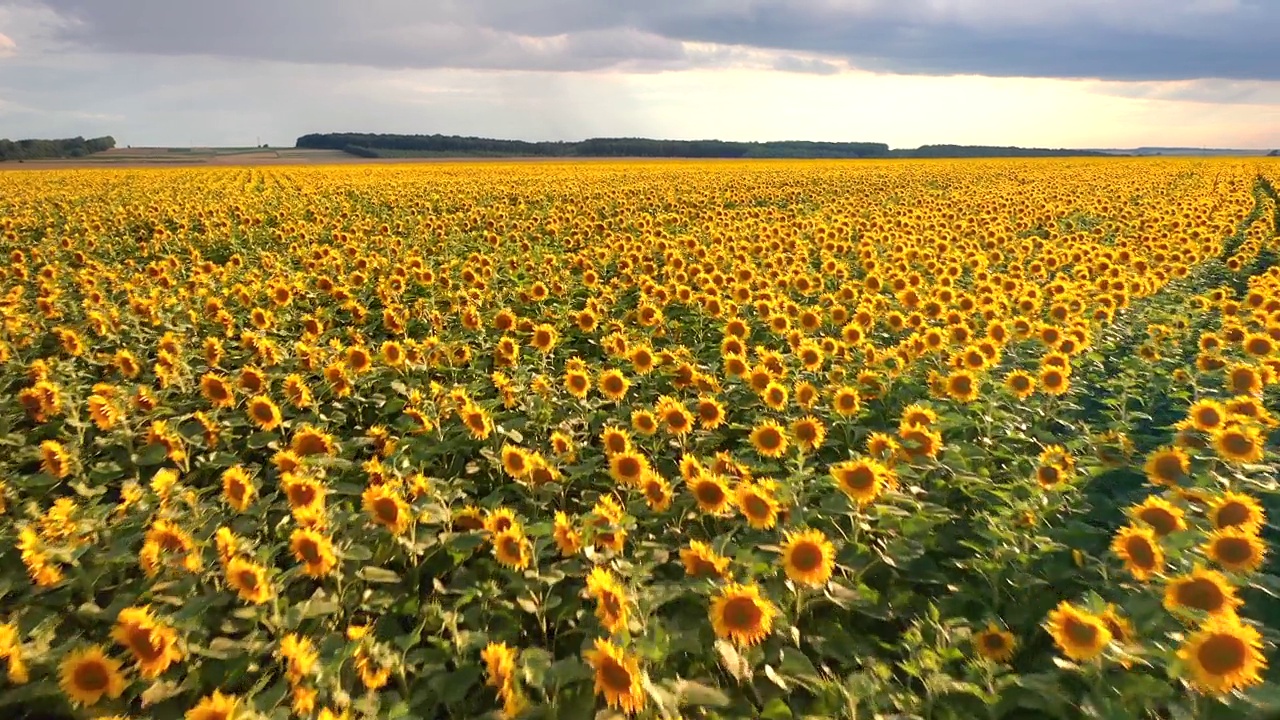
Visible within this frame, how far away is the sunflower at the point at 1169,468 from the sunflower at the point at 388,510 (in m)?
3.60

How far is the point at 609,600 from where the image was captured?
270cm

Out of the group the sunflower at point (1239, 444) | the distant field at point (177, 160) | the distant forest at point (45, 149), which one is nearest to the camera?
the sunflower at point (1239, 444)

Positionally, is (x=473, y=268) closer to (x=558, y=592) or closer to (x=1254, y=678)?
(x=558, y=592)

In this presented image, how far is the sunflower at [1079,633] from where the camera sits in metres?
2.54

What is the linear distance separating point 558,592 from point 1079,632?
2047 mm

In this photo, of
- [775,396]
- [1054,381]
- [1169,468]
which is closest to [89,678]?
[775,396]

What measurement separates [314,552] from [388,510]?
352 millimetres

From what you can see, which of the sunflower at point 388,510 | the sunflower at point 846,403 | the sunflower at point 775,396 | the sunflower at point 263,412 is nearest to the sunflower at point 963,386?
the sunflower at point 846,403

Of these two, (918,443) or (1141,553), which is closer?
(1141,553)

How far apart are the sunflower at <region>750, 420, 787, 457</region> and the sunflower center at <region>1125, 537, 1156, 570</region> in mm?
1711

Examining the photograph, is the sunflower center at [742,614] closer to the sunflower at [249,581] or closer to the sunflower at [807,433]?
the sunflower at [807,433]

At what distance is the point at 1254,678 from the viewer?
237cm

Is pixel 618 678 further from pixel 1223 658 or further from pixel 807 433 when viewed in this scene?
pixel 807 433

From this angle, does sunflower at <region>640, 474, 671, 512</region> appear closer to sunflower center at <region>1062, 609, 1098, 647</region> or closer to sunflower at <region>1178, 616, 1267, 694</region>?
sunflower center at <region>1062, 609, 1098, 647</region>
